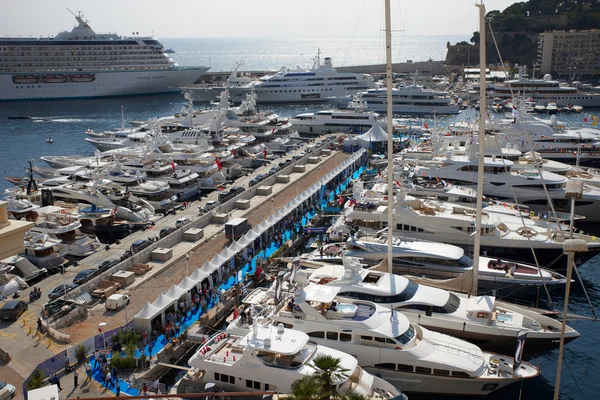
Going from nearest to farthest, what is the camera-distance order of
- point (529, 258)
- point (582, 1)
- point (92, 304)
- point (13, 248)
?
1. point (13, 248)
2. point (92, 304)
3. point (529, 258)
4. point (582, 1)

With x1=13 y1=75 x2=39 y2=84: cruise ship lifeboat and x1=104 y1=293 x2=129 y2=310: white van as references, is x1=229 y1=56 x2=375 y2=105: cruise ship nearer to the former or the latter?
x1=13 y1=75 x2=39 y2=84: cruise ship lifeboat

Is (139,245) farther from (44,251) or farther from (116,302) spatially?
(116,302)

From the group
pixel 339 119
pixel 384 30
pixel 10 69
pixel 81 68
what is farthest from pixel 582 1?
pixel 384 30

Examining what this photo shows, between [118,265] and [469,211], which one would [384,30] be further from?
[118,265]

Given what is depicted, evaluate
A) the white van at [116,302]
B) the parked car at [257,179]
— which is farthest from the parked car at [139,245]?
the parked car at [257,179]

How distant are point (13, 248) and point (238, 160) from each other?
133 ft

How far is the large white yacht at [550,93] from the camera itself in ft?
333

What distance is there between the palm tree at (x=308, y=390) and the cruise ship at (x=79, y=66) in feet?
394

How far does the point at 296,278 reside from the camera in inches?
882

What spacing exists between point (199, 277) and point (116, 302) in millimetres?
3871

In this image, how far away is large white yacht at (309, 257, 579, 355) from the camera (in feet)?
71.4

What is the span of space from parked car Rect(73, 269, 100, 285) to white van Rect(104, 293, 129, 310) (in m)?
2.49

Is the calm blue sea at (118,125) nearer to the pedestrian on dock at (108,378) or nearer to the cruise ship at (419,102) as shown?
the cruise ship at (419,102)

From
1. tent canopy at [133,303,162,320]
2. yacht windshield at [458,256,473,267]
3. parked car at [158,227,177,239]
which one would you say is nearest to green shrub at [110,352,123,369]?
tent canopy at [133,303,162,320]
